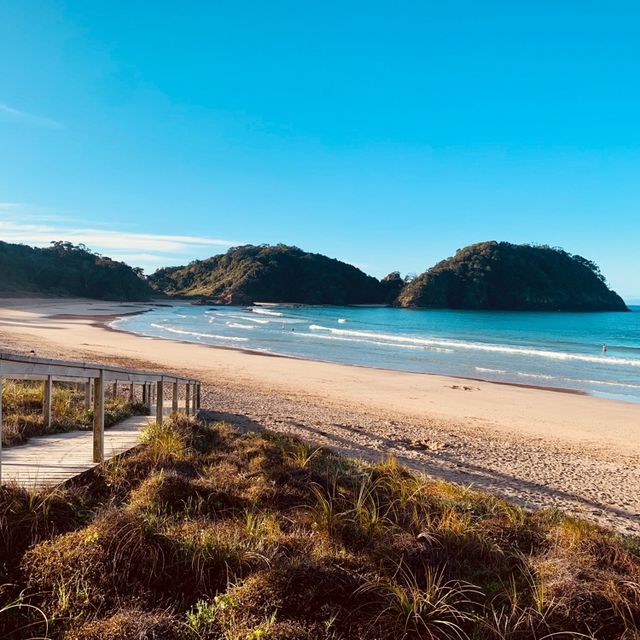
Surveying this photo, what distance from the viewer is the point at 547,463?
918cm

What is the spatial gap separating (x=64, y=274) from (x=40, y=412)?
4164 inches

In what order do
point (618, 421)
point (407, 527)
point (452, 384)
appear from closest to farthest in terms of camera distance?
point (407, 527) < point (618, 421) < point (452, 384)

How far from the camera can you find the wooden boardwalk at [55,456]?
421 centimetres

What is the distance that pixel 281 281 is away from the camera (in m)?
141

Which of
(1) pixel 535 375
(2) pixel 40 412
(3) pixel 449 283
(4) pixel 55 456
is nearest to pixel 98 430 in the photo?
(4) pixel 55 456

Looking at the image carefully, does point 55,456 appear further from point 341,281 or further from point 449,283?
point 341,281

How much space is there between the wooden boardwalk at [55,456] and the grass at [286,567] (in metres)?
0.28

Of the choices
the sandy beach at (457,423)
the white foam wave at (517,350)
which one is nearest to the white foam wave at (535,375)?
the sandy beach at (457,423)

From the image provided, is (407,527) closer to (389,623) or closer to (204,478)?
(389,623)

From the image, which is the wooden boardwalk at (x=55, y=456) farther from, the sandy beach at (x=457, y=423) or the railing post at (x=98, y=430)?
the sandy beach at (x=457, y=423)

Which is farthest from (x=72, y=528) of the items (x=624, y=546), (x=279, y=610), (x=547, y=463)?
(x=547, y=463)

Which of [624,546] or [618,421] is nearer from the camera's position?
[624,546]

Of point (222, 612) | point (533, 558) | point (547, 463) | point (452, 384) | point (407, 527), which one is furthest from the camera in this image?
point (452, 384)

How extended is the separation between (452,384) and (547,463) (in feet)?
37.0
